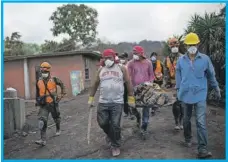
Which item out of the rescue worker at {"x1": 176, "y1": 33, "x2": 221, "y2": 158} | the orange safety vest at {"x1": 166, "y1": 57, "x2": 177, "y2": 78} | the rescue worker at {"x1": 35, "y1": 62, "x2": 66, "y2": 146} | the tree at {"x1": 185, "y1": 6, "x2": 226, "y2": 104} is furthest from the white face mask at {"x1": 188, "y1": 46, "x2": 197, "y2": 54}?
the tree at {"x1": 185, "y1": 6, "x2": 226, "y2": 104}

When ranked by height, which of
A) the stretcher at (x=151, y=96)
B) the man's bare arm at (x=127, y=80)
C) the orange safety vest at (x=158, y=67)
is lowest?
the stretcher at (x=151, y=96)

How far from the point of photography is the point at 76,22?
108ft

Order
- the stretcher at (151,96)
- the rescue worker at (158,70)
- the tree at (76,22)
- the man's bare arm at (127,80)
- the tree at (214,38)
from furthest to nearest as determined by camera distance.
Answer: the tree at (76,22) → the tree at (214,38) → the rescue worker at (158,70) → the stretcher at (151,96) → the man's bare arm at (127,80)

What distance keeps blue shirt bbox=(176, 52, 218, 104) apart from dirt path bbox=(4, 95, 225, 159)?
2.79ft

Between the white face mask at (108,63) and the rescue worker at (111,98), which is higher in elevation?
the white face mask at (108,63)

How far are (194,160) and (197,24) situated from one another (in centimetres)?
802

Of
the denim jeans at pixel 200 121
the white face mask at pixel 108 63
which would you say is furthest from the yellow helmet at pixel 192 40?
the white face mask at pixel 108 63

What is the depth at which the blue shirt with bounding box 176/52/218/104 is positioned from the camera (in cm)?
505

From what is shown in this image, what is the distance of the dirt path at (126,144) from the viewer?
5313mm

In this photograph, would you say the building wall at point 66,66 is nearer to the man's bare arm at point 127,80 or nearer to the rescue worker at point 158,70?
the rescue worker at point 158,70

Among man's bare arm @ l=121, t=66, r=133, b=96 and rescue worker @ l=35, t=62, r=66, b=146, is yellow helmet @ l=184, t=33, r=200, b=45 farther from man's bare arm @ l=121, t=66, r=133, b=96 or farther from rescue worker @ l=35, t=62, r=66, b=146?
rescue worker @ l=35, t=62, r=66, b=146

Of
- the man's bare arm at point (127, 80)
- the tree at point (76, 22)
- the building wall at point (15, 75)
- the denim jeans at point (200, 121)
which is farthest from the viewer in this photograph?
the tree at point (76, 22)

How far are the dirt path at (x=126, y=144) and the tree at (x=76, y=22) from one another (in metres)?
23.5

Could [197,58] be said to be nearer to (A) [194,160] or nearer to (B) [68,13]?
(A) [194,160]
